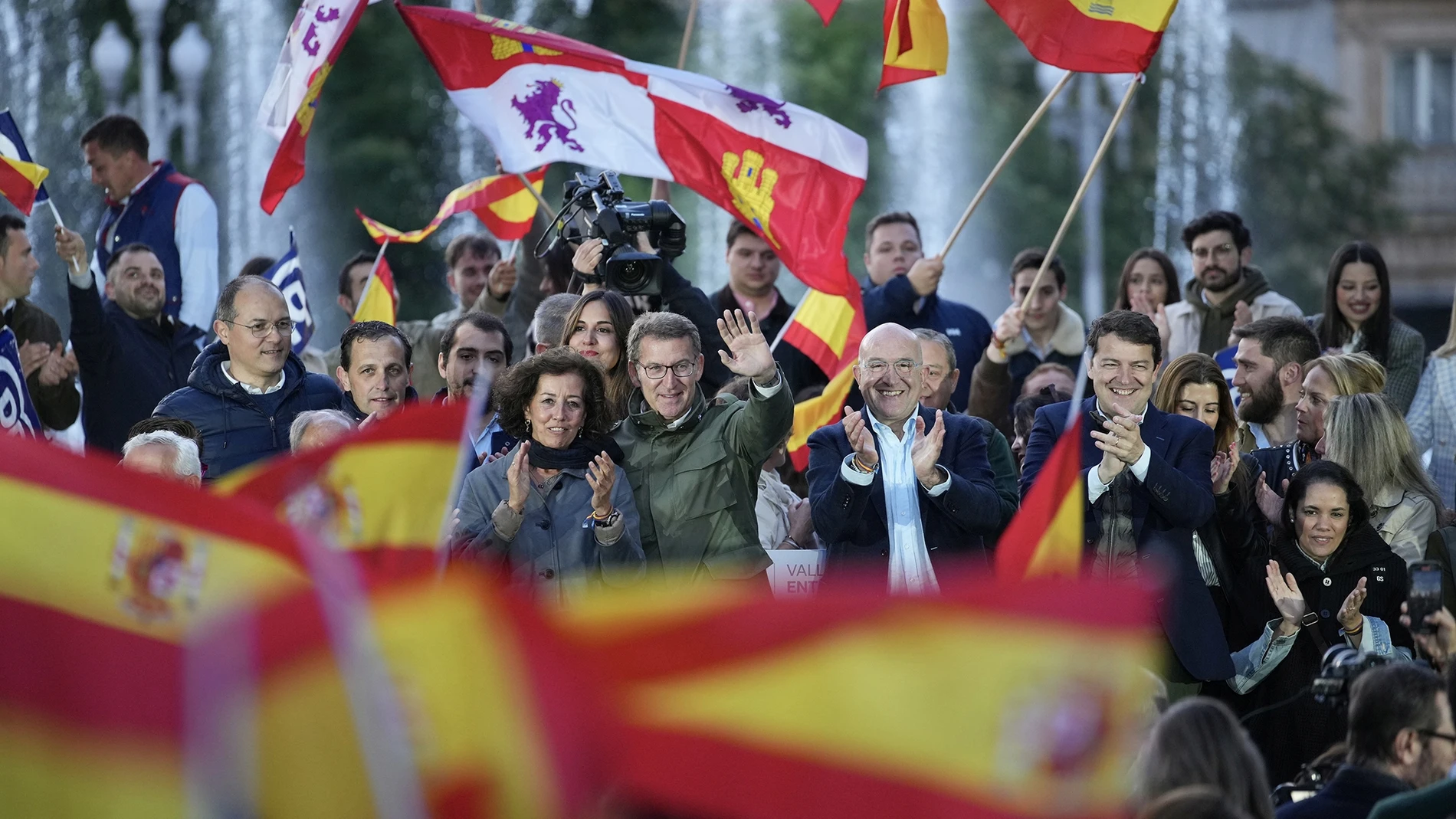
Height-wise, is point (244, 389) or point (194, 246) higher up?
point (194, 246)

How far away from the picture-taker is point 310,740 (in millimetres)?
3578

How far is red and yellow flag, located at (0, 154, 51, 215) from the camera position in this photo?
363 inches

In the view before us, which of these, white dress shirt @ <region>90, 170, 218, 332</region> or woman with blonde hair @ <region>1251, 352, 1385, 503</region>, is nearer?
woman with blonde hair @ <region>1251, 352, 1385, 503</region>

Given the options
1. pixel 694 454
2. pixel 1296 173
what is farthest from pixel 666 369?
pixel 1296 173

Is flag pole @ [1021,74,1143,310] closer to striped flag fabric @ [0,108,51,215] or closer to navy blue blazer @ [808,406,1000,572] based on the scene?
navy blue blazer @ [808,406,1000,572]

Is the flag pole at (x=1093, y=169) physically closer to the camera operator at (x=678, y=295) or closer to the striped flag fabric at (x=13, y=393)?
the camera operator at (x=678, y=295)

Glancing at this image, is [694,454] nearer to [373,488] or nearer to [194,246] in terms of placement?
[373,488]

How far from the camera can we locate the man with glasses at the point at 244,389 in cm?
789

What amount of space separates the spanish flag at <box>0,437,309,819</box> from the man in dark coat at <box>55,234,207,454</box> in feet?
17.8

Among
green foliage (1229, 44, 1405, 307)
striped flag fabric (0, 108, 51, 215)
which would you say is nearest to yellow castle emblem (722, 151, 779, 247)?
striped flag fabric (0, 108, 51, 215)

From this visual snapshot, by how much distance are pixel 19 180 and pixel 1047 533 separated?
20.0 ft

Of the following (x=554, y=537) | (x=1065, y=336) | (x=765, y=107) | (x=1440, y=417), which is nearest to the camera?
(x=554, y=537)

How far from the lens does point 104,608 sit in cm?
393

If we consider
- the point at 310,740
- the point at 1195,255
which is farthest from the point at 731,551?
the point at 1195,255
